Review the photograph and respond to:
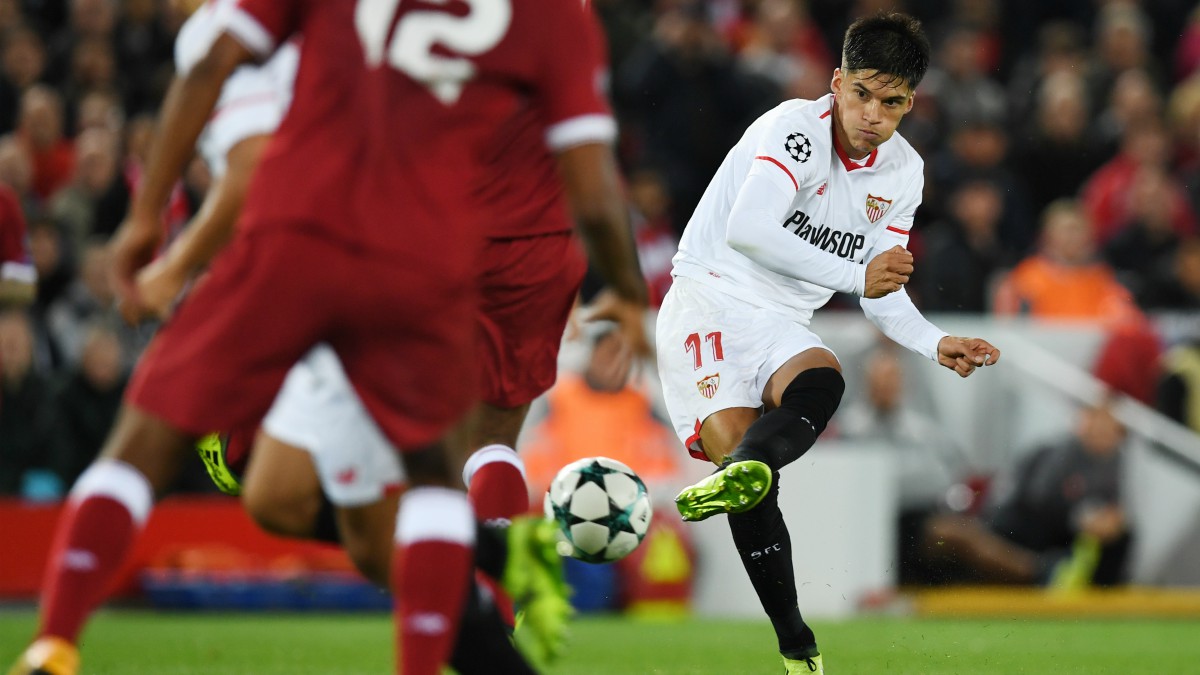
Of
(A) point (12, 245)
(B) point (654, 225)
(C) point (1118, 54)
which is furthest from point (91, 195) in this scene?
(C) point (1118, 54)

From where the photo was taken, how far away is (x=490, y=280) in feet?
19.9

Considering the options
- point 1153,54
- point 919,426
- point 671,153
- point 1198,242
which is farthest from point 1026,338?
point 1153,54

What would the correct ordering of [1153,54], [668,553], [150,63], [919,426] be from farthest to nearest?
[1153,54], [150,63], [919,426], [668,553]

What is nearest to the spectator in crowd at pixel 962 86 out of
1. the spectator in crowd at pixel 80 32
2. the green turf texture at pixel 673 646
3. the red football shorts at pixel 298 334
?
the green turf texture at pixel 673 646

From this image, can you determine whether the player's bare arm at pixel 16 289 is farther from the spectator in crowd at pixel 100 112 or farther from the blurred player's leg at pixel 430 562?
the blurred player's leg at pixel 430 562

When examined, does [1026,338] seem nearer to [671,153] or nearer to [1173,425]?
[1173,425]

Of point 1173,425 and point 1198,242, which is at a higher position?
point 1198,242

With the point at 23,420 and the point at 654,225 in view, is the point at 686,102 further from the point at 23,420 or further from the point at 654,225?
the point at 23,420

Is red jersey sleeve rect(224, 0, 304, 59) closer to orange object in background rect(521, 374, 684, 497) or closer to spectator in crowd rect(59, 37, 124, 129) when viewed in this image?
orange object in background rect(521, 374, 684, 497)

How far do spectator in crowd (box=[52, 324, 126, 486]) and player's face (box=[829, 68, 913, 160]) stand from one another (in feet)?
24.0

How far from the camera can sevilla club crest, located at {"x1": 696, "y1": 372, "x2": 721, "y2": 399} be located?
21.0ft

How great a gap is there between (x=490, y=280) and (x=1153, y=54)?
1271cm

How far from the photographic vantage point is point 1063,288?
520 inches

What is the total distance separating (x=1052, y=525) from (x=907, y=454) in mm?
1091
